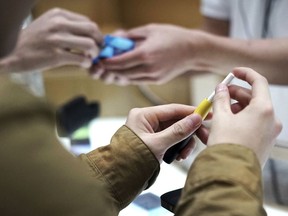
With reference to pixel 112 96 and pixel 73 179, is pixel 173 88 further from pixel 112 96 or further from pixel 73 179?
pixel 73 179

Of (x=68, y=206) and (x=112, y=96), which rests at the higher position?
(x=68, y=206)

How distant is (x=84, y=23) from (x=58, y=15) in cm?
6

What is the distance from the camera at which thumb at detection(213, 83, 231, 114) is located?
0.50 m

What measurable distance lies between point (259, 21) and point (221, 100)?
0.55m

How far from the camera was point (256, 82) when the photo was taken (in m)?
0.54

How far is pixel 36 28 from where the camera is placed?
1034 millimetres

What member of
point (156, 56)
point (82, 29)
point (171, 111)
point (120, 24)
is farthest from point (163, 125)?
point (120, 24)

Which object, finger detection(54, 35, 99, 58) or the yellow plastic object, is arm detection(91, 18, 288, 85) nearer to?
finger detection(54, 35, 99, 58)

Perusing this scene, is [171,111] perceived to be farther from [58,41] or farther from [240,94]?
[58,41]

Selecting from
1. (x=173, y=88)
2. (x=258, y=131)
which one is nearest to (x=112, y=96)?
(x=173, y=88)

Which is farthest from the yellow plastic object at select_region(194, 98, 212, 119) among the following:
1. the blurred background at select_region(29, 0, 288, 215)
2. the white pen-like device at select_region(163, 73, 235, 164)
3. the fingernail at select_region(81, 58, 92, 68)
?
the blurred background at select_region(29, 0, 288, 215)

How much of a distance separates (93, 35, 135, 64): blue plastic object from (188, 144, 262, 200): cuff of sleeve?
1.88 feet

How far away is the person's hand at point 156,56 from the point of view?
95 cm

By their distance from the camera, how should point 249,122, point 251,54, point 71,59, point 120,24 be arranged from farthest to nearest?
point 120,24, point 71,59, point 251,54, point 249,122
